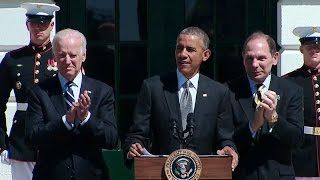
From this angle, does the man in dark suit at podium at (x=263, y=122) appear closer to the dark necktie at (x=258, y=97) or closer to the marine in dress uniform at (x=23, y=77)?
the dark necktie at (x=258, y=97)

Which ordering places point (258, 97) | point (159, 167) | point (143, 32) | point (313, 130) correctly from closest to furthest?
point (159, 167) < point (258, 97) < point (313, 130) < point (143, 32)

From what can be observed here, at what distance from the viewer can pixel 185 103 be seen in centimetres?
509

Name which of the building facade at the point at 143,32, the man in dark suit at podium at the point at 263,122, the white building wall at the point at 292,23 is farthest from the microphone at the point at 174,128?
the building facade at the point at 143,32

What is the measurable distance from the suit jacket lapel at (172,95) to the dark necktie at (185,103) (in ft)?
0.07

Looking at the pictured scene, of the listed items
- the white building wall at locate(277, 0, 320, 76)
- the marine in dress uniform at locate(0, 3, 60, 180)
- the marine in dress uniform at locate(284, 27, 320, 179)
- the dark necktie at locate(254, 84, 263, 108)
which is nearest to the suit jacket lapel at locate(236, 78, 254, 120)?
the dark necktie at locate(254, 84, 263, 108)

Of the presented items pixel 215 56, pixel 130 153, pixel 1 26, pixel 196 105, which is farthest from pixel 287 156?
pixel 1 26

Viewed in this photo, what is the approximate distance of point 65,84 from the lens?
512 cm

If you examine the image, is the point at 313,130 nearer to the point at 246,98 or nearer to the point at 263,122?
the point at 246,98

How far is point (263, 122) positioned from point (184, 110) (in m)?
0.44

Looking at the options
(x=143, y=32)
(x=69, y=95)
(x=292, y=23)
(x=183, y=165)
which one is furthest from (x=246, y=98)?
(x=143, y=32)

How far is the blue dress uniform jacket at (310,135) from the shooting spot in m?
5.90

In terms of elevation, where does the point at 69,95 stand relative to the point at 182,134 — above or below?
above

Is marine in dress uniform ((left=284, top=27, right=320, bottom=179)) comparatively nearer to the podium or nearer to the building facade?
the podium

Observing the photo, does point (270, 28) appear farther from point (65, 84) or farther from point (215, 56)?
point (65, 84)
